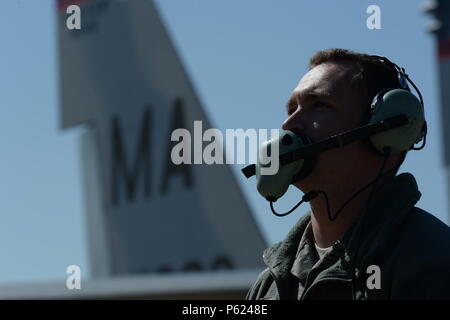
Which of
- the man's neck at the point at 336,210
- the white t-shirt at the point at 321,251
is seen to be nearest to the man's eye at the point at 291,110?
the man's neck at the point at 336,210

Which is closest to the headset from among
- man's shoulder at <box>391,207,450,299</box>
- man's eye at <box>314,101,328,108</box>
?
man's eye at <box>314,101,328,108</box>

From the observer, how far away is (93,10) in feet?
66.7

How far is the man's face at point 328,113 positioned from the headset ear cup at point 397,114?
0.06 m

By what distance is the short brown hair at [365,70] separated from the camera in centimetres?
315

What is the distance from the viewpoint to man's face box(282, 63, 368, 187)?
3.00 metres

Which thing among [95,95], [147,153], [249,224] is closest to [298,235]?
[249,224]

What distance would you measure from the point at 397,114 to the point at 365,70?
0.60 ft

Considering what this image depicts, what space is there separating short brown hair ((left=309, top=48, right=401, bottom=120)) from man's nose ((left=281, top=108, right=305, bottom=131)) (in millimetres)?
208

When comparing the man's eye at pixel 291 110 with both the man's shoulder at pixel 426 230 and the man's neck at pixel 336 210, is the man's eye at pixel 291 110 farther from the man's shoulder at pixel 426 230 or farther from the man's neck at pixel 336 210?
the man's shoulder at pixel 426 230

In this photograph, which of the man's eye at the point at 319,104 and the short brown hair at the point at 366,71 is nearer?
the man's eye at the point at 319,104

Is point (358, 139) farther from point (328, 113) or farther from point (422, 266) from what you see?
point (422, 266)

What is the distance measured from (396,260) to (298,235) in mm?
536

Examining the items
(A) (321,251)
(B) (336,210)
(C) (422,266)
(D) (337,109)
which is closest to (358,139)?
(D) (337,109)
